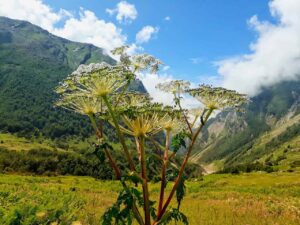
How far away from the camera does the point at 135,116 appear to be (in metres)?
7.17

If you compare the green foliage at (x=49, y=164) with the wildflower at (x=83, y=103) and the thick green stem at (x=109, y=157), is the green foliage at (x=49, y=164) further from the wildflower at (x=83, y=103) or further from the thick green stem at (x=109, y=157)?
the thick green stem at (x=109, y=157)

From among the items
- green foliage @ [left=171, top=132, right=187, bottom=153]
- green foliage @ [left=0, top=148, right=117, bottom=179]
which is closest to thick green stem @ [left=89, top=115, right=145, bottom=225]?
green foliage @ [left=171, top=132, right=187, bottom=153]

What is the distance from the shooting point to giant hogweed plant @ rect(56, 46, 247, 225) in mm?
6938

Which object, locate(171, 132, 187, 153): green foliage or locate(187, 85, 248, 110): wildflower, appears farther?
locate(171, 132, 187, 153): green foliage

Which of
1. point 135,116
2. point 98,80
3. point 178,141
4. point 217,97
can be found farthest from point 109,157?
point 217,97

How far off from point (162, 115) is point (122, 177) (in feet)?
4.85

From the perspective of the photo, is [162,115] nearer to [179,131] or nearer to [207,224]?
[179,131]

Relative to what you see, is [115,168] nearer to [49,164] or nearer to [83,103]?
[83,103]

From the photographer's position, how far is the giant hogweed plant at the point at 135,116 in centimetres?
694

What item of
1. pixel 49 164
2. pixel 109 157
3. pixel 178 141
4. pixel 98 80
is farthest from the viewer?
pixel 49 164

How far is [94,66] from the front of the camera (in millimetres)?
7453

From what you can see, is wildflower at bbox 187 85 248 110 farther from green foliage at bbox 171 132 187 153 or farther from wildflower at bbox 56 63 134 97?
wildflower at bbox 56 63 134 97

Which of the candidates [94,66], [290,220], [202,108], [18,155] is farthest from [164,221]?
[18,155]

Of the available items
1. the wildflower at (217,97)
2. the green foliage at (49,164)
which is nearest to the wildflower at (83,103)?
the wildflower at (217,97)
